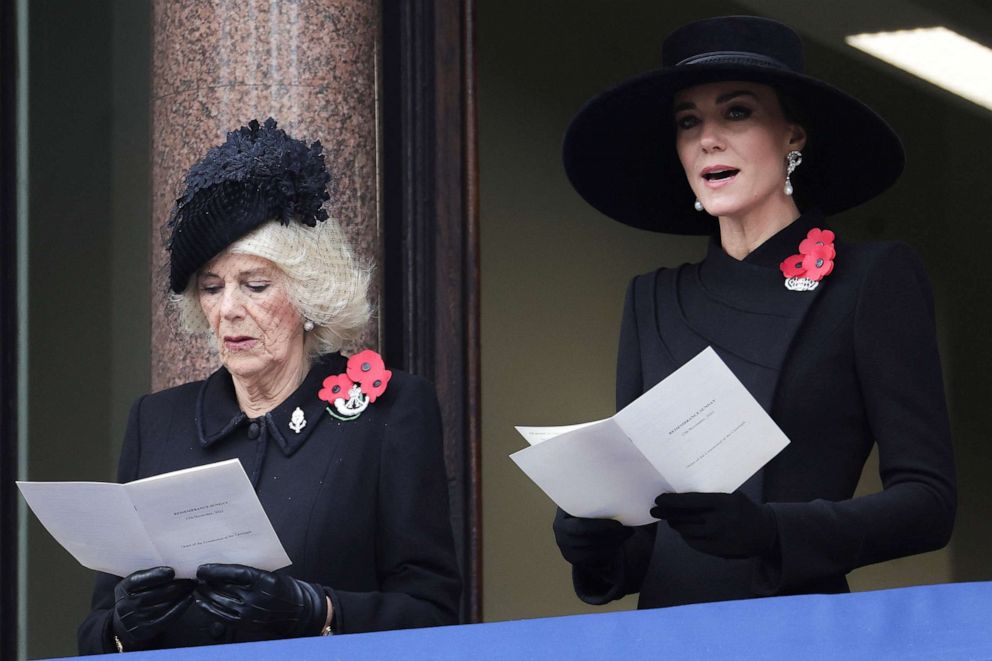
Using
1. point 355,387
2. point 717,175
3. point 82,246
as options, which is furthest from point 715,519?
point 82,246

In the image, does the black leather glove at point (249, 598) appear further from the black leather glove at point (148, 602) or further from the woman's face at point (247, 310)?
the woman's face at point (247, 310)

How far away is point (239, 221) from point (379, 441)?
474 millimetres

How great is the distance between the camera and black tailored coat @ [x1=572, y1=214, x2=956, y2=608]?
113 inches

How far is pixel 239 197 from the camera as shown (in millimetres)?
Result: 3264

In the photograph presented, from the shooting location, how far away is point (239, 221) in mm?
3240

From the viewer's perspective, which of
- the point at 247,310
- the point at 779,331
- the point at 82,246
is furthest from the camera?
the point at 82,246

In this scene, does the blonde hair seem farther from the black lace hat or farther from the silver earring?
the silver earring

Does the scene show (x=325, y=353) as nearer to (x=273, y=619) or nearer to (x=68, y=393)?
(x=273, y=619)

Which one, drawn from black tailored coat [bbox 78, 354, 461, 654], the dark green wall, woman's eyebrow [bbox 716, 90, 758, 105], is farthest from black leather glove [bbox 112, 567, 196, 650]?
the dark green wall

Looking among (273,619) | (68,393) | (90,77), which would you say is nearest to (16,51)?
(90,77)

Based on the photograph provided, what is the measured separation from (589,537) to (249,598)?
0.58 metres

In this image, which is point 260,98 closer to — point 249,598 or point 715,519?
point 249,598

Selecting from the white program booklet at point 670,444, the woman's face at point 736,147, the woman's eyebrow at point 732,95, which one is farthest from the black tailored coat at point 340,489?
the woman's eyebrow at point 732,95

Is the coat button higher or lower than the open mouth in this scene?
lower
